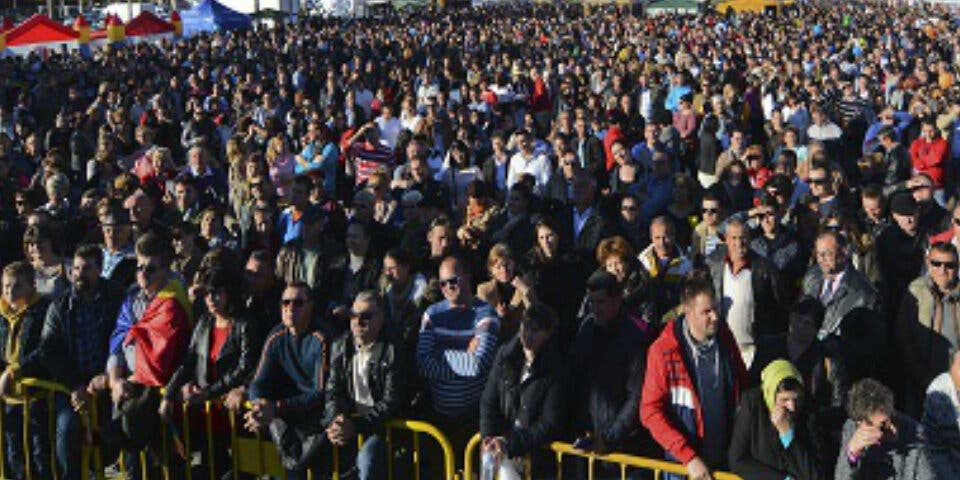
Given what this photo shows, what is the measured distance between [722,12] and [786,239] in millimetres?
37405

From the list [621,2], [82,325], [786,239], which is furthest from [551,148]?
[621,2]

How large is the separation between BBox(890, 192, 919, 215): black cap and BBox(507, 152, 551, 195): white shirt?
374cm

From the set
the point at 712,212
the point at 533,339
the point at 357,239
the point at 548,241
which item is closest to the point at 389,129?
the point at 357,239

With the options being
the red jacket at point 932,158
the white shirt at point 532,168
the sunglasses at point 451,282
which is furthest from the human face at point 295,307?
the red jacket at point 932,158

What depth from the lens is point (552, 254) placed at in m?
7.46

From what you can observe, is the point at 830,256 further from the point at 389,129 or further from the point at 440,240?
the point at 389,129

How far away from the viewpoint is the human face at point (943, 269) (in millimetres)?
6078

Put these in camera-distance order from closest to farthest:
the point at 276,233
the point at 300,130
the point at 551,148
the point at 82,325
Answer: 1. the point at 82,325
2. the point at 276,233
3. the point at 551,148
4. the point at 300,130

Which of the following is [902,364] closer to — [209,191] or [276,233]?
[276,233]

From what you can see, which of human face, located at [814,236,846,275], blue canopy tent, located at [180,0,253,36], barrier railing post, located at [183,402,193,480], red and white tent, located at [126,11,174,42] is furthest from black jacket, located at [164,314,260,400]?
blue canopy tent, located at [180,0,253,36]

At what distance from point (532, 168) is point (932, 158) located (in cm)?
407

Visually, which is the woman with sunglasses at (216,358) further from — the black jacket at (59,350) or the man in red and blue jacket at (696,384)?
the man in red and blue jacket at (696,384)

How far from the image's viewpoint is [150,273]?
664 cm

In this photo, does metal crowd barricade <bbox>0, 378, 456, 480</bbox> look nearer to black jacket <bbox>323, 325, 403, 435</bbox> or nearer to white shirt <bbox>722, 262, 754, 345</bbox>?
black jacket <bbox>323, 325, 403, 435</bbox>
